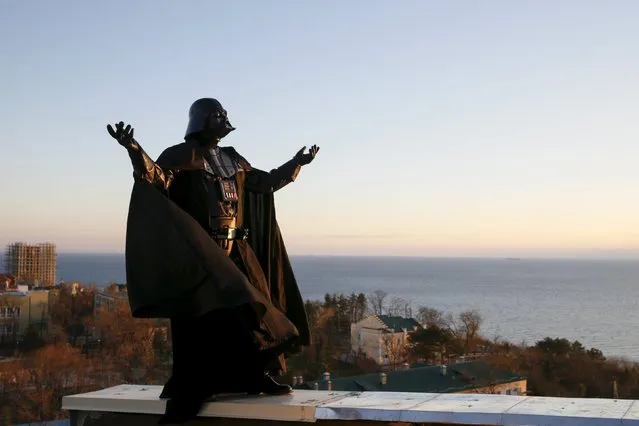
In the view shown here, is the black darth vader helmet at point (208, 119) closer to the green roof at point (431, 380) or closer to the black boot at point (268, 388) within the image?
the black boot at point (268, 388)

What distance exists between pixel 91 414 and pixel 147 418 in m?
0.42

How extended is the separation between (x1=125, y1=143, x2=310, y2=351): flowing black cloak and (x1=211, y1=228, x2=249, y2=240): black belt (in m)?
0.07

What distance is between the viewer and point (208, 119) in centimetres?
560

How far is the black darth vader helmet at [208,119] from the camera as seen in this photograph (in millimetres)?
5605

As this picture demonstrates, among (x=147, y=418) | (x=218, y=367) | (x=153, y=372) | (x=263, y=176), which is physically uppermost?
(x=263, y=176)

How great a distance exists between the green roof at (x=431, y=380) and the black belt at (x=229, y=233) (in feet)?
79.1

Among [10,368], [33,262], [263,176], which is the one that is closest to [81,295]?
[10,368]

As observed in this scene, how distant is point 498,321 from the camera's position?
8138 centimetres

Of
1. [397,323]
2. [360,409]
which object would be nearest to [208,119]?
[360,409]

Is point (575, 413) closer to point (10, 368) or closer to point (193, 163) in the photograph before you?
point (193, 163)

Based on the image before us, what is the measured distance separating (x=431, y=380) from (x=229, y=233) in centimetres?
2728

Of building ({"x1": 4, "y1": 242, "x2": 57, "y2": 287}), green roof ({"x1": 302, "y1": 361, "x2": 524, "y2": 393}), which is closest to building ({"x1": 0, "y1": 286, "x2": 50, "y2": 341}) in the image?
green roof ({"x1": 302, "y1": 361, "x2": 524, "y2": 393})

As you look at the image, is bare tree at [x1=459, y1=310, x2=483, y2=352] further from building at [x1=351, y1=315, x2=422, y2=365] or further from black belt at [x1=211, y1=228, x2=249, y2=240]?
black belt at [x1=211, y1=228, x2=249, y2=240]

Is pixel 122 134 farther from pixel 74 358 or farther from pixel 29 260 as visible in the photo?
pixel 29 260
